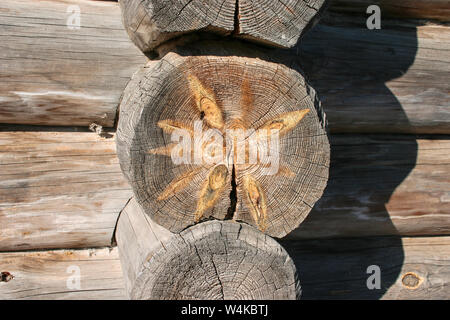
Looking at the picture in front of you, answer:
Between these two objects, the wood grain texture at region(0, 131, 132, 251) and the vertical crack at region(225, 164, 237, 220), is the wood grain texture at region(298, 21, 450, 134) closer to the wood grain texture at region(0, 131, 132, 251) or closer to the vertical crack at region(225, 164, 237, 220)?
the vertical crack at region(225, 164, 237, 220)

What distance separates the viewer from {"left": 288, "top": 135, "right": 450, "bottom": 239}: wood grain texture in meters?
2.29

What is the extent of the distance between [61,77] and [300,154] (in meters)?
0.94

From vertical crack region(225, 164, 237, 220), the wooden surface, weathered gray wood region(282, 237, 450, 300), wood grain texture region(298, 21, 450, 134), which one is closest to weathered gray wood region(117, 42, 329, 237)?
vertical crack region(225, 164, 237, 220)

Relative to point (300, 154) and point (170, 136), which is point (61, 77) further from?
point (300, 154)

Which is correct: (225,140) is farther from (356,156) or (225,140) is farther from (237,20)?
(356,156)

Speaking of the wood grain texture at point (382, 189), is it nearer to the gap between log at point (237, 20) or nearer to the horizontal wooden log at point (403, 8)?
the horizontal wooden log at point (403, 8)

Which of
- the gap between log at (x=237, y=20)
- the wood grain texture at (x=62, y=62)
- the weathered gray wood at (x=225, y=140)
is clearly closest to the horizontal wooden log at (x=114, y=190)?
the wood grain texture at (x=62, y=62)

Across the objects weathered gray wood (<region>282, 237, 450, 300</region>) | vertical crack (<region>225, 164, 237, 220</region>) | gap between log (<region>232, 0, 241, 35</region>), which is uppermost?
gap between log (<region>232, 0, 241, 35</region>)

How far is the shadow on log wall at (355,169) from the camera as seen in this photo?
7.23ft

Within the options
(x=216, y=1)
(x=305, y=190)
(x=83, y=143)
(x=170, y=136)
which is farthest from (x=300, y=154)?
(x=83, y=143)

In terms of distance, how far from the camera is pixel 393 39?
229cm

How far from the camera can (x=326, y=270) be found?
2336 millimetres

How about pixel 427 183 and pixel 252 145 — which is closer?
pixel 252 145

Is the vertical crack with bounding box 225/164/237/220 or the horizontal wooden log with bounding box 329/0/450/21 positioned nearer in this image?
the vertical crack with bounding box 225/164/237/220
